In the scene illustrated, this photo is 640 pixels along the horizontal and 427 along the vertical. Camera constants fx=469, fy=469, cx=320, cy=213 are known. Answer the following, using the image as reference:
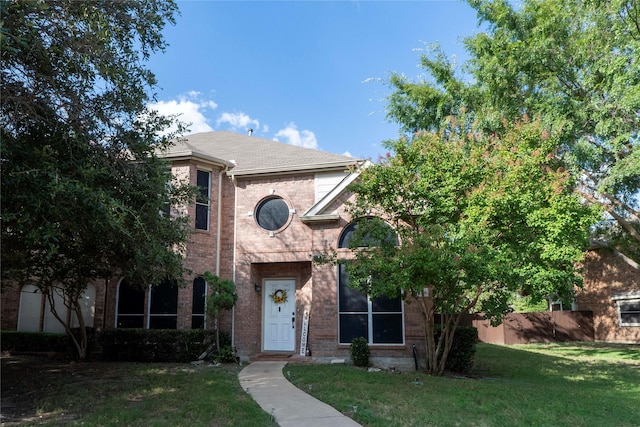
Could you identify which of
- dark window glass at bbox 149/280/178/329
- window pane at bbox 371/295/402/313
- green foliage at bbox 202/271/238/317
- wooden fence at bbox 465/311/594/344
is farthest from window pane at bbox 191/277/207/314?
wooden fence at bbox 465/311/594/344

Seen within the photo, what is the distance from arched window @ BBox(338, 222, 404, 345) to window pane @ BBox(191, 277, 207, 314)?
423cm

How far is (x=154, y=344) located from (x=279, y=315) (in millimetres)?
3840

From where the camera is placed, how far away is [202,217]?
48.3ft

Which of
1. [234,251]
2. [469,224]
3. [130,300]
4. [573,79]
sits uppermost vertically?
[573,79]

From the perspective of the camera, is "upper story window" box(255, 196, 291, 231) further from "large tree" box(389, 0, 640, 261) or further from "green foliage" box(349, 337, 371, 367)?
"large tree" box(389, 0, 640, 261)

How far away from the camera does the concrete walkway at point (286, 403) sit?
6.68 metres

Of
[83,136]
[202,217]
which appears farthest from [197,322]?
[83,136]

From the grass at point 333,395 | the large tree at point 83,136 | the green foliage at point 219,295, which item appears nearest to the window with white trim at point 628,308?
the grass at point 333,395

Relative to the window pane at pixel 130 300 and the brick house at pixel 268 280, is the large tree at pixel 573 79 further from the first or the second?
the window pane at pixel 130 300

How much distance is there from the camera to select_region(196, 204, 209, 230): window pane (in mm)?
14594

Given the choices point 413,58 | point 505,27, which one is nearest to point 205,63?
point 413,58

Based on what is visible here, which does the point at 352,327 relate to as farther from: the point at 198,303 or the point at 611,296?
the point at 611,296

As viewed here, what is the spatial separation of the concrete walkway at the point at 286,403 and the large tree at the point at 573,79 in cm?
880

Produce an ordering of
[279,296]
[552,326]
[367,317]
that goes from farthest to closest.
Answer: [552,326], [279,296], [367,317]
